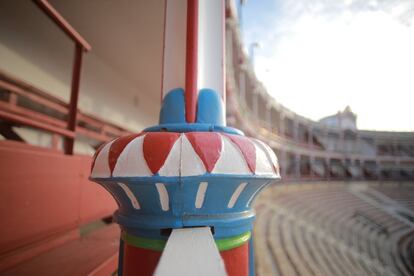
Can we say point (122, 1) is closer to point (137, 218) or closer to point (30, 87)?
point (30, 87)

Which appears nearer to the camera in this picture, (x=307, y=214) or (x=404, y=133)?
(x=307, y=214)

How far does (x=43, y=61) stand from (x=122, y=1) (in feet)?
4.79

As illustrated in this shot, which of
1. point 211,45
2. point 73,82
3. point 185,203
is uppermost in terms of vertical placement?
point 73,82

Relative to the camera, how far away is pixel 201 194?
0.47 meters

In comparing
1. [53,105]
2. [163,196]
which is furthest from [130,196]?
[53,105]

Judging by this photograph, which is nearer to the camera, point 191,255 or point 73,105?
point 191,255

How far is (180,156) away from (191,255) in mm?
195

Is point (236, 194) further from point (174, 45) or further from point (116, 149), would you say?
point (174, 45)

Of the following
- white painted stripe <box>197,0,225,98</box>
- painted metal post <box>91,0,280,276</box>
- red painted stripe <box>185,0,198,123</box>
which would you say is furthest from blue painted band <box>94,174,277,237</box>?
white painted stripe <box>197,0,225,98</box>

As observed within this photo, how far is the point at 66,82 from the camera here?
322 centimetres

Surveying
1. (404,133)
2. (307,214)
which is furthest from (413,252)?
(404,133)

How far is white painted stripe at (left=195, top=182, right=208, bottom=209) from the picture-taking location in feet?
1.50

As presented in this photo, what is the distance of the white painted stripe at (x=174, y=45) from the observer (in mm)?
762

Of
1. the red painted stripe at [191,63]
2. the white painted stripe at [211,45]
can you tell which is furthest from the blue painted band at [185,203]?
the white painted stripe at [211,45]
